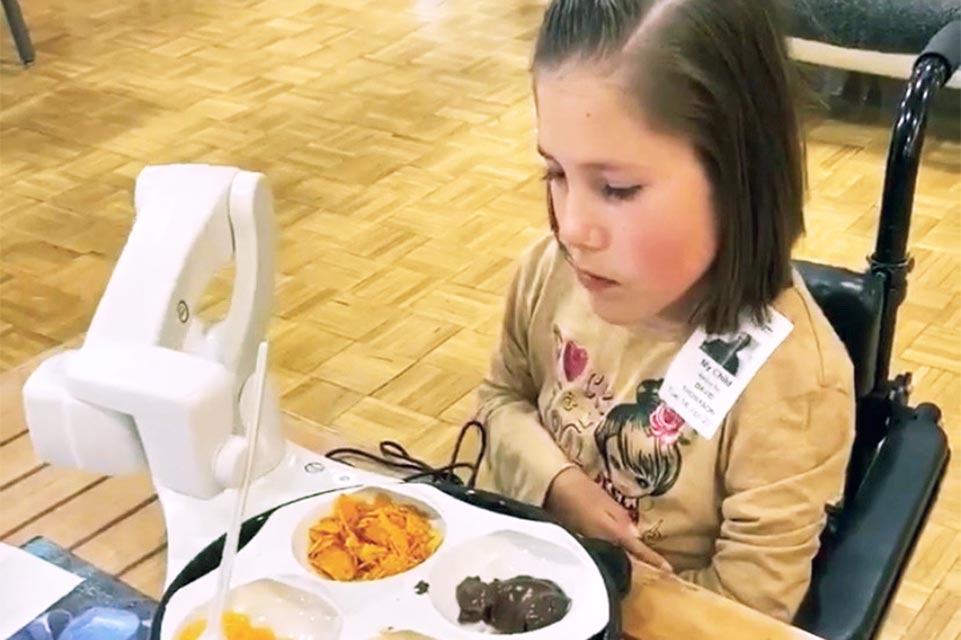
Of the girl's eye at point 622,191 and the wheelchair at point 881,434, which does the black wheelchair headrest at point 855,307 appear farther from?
the girl's eye at point 622,191

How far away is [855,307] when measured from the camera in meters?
1.09

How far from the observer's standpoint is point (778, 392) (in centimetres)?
94

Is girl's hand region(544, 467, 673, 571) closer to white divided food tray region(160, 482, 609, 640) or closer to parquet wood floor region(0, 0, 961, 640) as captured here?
white divided food tray region(160, 482, 609, 640)

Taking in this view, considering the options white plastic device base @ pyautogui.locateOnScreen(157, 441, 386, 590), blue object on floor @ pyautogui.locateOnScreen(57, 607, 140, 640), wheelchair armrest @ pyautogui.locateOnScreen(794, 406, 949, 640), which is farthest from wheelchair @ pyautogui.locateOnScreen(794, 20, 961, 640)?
blue object on floor @ pyautogui.locateOnScreen(57, 607, 140, 640)

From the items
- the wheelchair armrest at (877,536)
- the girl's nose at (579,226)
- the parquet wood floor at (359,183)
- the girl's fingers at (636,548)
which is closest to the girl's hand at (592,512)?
the girl's fingers at (636,548)

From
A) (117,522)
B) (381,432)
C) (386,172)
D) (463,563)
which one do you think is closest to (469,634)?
(463,563)

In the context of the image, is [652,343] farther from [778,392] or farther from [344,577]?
[344,577]

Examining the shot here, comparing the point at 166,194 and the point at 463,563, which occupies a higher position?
the point at 166,194

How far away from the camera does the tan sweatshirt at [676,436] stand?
3.07ft

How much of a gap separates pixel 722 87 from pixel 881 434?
1.31 feet

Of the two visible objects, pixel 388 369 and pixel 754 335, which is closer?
pixel 754 335

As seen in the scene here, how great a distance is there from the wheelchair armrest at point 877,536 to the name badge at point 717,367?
129mm

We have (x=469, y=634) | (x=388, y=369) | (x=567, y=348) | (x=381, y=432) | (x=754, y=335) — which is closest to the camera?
(x=469, y=634)

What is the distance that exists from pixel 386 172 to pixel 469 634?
2.10 metres
